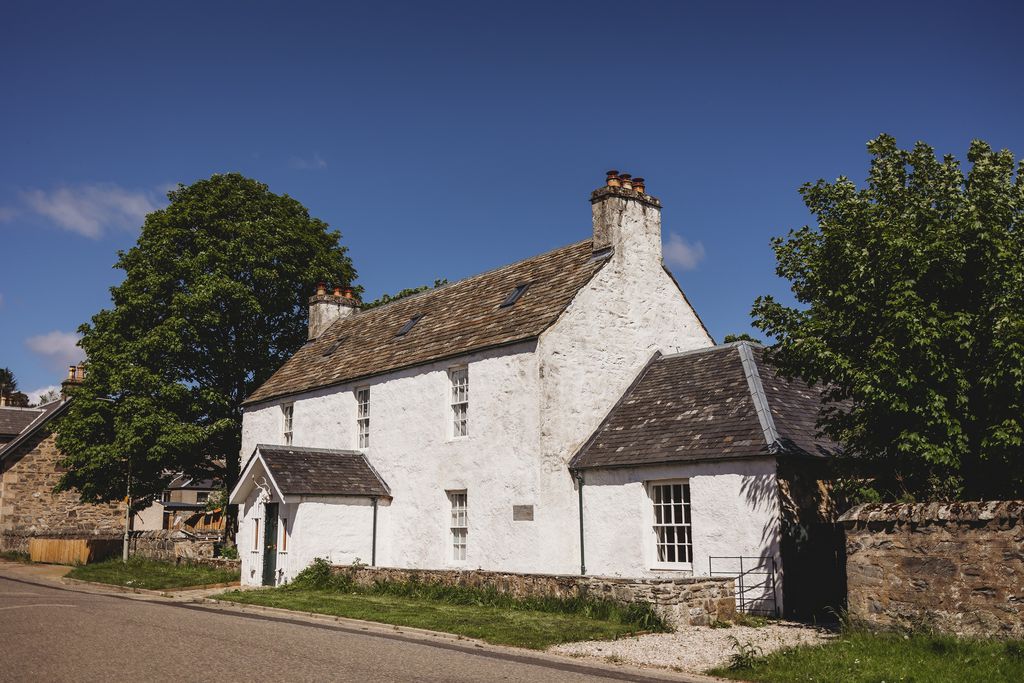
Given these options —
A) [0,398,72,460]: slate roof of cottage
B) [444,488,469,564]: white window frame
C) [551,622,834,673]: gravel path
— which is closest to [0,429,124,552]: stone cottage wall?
[0,398,72,460]: slate roof of cottage

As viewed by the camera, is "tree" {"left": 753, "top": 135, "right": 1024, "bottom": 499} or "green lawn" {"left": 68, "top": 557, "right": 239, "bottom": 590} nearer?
"tree" {"left": 753, "top": 135, "right": 1024, "bottom": 499}

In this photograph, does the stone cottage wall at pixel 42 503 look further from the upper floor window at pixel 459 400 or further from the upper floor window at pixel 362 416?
the upper floor window at pixel 459 400

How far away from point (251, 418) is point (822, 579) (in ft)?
71.9

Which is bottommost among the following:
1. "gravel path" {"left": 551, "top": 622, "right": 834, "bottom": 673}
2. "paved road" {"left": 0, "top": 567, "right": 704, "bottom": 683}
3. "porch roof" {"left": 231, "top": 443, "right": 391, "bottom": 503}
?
"gravel path" {"left": 551, "top": 622, "right": 834, "bottom": 673}

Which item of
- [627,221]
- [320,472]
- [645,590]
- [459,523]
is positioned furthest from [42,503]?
[645,590]

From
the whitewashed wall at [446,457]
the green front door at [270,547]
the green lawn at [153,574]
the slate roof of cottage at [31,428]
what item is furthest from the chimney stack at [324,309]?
the slate roof of cottage at [31,428]

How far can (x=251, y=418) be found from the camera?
31922 millimetres

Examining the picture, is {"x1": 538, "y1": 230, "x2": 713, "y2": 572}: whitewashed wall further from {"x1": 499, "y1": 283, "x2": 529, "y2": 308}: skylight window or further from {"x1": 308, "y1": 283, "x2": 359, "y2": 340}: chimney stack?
{"x1": 308, "y1": 283, "x2": 359, "y2": 340}: chimney stack

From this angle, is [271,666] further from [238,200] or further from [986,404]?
[238,200]

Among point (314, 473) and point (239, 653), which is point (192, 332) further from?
point (239, 653)

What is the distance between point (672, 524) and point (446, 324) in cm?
990

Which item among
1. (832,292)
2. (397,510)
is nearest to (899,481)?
(832,292)

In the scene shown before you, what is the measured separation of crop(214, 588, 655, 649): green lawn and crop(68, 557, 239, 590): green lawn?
5037mm

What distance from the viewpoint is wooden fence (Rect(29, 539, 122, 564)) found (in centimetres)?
3328
